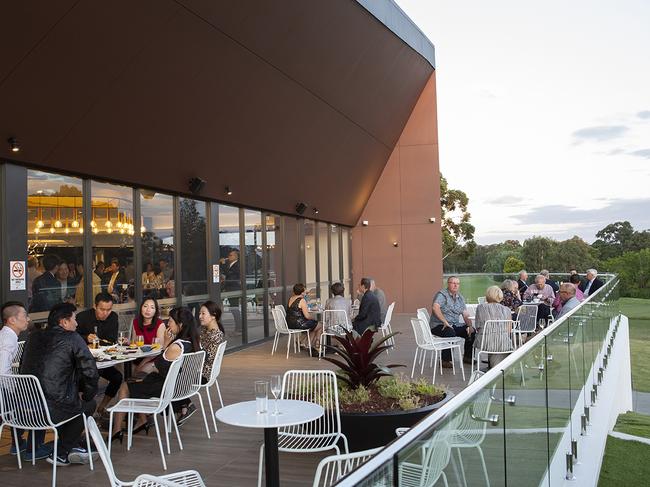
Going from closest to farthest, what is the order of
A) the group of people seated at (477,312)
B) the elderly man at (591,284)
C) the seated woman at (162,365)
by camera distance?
1. the seated woman at (162,365)
2. the group of people seated at (477,312)
3. the elderly man at (591,284)

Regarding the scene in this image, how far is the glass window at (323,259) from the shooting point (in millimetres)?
15586

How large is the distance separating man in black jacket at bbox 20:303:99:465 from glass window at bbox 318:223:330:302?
10917mm

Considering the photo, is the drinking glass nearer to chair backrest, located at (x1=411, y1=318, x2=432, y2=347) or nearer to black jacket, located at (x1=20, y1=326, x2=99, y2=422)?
black jacket, located at (x1=20, y1=326, x2=99, y2=422)

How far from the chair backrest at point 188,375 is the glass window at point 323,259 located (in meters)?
10.2

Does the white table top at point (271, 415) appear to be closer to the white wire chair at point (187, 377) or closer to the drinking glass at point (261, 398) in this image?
the drinking glass at point (261, 398)

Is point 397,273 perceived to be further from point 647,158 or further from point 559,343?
point 647,158

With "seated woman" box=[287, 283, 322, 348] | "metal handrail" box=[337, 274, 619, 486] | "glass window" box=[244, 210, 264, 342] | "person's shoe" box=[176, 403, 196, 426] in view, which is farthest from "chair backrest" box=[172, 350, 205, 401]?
"glass window" box=[244, 210, 264, 342]

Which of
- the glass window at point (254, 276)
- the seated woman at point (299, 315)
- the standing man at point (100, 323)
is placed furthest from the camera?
→ the glass window at point (254, 276)

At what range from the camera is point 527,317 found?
9.33m

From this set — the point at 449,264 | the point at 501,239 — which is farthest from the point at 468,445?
the point at 501,239

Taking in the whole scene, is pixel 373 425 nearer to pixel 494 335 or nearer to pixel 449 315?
pixel 494 335

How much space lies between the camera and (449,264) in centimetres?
3434

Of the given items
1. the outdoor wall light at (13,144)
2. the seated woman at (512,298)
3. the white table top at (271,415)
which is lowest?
the white table top at (271,415)

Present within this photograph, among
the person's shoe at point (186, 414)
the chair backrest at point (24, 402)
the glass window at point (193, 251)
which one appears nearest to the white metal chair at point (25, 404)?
the chair backrest at point (24, 402)
